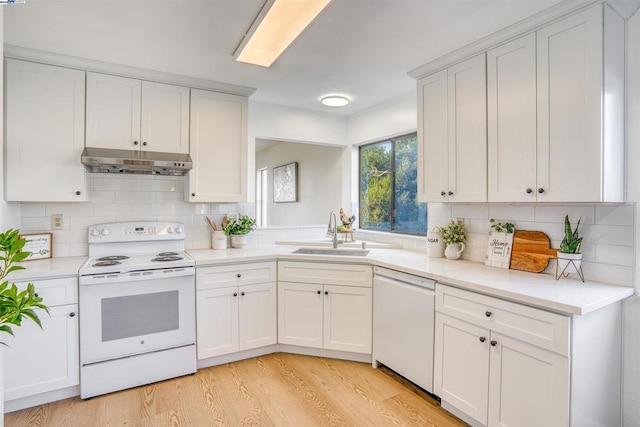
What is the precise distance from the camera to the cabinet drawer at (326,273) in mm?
2842

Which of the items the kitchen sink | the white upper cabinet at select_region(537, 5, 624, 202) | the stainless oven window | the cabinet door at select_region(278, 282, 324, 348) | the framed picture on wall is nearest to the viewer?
the white upper cabinet at select_region(537, 5, 624, 202)

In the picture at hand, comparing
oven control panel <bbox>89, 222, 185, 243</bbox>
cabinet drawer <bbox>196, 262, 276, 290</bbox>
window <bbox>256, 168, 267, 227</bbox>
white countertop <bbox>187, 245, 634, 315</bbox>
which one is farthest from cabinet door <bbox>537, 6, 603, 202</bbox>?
window <bbox>256, 168, 267, 227</bbox>

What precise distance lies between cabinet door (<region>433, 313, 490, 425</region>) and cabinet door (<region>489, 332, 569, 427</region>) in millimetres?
55

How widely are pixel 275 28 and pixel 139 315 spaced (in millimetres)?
2186

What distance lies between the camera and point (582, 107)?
6.09 ft

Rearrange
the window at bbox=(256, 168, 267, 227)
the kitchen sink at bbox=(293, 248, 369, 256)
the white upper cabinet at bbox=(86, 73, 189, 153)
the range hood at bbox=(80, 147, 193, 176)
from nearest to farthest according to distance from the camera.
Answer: the range hood at bbox=(80, 147, 193, 176)
the white upper cabinet at bbox=(86, 73, 189, 153)
the kitchen sink at bbox=(293, 248, 369, 256)
the window at bbox=(256, 168, 267, 227)

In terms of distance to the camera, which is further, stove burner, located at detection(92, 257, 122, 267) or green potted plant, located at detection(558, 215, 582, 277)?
stove burner, located at detection(92, 257, 122, 267)

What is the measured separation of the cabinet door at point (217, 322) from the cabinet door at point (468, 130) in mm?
1925

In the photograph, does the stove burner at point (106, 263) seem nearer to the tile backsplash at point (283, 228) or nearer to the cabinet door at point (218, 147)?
the tile backsplash at point (283, 228)

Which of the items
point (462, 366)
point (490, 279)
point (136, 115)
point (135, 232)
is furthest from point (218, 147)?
point (462, 366)

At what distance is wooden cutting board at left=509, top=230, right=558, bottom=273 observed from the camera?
2.25 metres

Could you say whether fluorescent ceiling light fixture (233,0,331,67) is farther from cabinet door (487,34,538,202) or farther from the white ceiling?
cabinet door (487,34,538,202)

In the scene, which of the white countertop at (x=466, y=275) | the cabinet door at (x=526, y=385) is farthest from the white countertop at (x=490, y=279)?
the cabinet door at (x=526, y=385)

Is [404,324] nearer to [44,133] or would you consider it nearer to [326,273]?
[326,273]
